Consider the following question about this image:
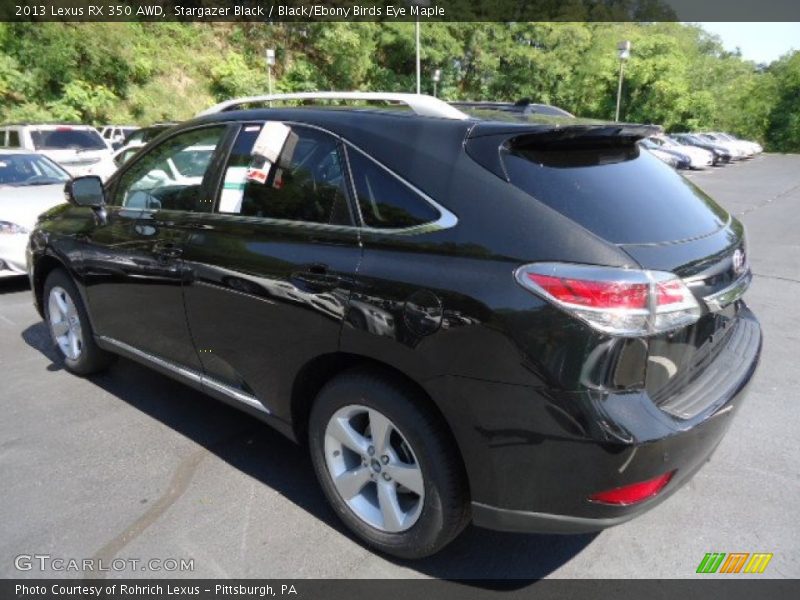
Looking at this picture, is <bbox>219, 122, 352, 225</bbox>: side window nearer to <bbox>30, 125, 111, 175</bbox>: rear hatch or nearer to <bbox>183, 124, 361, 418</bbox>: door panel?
<bbox>183, 124, 361, 418</bbox>: door panel

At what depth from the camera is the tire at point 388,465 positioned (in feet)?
7.29

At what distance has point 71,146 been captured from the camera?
12.1 metres

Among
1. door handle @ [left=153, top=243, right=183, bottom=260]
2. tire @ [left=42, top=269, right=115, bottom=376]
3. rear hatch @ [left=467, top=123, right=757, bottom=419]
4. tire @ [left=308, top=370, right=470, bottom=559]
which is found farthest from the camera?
tire @ [left=42, top=269, right=115, bottom=376]

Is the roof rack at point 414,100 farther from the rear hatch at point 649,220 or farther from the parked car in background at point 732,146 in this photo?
the parked car in background at point 732,146

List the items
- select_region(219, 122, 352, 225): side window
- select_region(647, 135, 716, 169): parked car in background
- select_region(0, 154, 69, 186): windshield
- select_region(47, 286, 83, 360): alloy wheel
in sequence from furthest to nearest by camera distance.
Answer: select_region(647, 135, 716, 169): parked car in background, select_region(0, 154, 69, 186): windshield, select_region(47, 286, 83, 360): alloy wheel, select_region(219, 122, 352, 225): side window

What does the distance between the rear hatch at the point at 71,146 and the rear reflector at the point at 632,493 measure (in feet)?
39.4

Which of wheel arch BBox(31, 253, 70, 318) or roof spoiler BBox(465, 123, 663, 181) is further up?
roof spoiler BBox(465, 123, 663, 181)

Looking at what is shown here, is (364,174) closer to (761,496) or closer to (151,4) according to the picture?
(761,496)

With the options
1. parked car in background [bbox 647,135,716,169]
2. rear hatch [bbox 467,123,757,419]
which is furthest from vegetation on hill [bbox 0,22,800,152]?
rear hatch [bbox 467,123,757,419]

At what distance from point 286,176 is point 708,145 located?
3371cm

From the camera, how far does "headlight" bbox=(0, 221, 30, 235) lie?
623cm

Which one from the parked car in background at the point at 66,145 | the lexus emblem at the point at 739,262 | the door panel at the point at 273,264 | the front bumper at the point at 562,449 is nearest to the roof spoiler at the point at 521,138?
the door panel at the point at 273,264

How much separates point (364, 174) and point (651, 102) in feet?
136

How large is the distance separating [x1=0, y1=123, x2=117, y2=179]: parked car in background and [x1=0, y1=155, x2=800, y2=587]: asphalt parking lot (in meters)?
8.79
